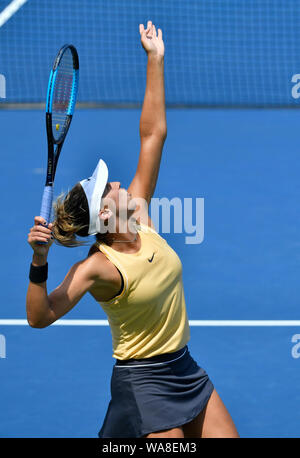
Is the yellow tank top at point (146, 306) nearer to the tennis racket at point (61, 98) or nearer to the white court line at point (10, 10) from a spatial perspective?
the tennis racket at point (61, 98)

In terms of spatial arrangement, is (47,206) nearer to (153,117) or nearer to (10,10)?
(153,117)

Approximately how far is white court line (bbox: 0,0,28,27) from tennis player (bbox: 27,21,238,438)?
11264 mm

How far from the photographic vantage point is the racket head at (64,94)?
537cm

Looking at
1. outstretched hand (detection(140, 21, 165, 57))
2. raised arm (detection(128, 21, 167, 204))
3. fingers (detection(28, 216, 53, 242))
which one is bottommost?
fingers (detection(28, 216, 53, 242))

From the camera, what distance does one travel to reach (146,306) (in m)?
4.57

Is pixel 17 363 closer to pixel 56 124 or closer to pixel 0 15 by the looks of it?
pixel 56 124

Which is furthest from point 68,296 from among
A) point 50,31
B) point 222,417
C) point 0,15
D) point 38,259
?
point 0,15

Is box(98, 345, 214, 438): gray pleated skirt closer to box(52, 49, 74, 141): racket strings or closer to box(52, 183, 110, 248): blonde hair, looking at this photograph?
box(52, 183, 110, 248): blonde hair

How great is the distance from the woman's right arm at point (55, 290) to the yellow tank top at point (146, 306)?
152 millimetres

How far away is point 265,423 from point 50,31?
33.8 ft

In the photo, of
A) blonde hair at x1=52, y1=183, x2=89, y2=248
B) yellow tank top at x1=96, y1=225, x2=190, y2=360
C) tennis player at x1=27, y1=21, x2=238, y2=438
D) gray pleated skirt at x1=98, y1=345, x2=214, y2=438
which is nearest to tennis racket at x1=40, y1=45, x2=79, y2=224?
blonde hair at x1=52, y1=183, x2=89, y2=248

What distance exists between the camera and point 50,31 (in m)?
14.6

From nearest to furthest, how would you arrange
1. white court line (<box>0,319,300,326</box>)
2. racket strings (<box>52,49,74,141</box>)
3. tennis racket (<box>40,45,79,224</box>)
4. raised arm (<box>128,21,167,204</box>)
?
1. tennis racket (<box>40,45,79,224</box>)
2. raised arm (<box>128,21,167,204</box>)
3. racket strings (<box>52,49,74,141</box>)
4. white court line (<box>0,319,300,326</box>)

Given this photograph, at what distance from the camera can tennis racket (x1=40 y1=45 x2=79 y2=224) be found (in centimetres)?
495
